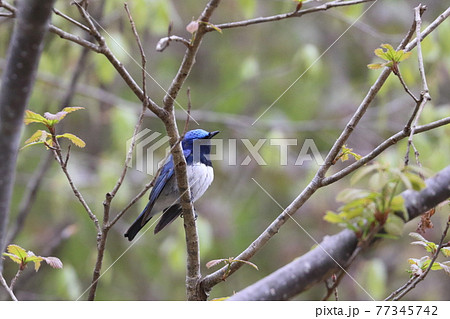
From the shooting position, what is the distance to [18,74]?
99 cm

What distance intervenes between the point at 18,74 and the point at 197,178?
2471 mm

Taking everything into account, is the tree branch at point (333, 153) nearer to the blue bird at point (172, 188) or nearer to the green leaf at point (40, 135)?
the green leaf at point (40, 135)

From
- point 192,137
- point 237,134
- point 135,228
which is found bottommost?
point 135,228

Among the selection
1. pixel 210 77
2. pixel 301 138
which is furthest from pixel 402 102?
pixel 210 77

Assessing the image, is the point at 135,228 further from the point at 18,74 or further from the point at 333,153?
the point at 18,74

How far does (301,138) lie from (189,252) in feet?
11.9

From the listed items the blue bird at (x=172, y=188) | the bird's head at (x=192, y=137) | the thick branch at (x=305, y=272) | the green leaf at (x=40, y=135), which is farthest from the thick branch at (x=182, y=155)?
the bird's head at (x=192, y=137)

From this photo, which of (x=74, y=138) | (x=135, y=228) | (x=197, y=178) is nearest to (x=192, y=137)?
(x=197, y=178)

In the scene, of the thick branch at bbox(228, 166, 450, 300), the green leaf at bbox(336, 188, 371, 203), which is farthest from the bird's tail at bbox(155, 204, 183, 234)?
the green leaf at bbox(336, 188, 371, 203)

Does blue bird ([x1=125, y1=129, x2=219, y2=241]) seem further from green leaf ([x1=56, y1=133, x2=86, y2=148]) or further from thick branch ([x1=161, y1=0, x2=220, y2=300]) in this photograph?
green leaf ([x1=56, y1=133, x2=86, y2=148])

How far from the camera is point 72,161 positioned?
198 inches

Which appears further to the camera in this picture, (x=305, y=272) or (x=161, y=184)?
(x=161, y=184)

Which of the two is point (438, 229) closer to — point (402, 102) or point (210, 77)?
point (402, 102)

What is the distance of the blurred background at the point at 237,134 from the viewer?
456 centimetres
